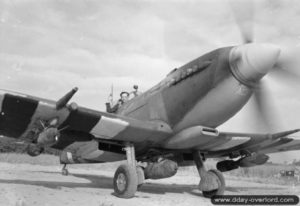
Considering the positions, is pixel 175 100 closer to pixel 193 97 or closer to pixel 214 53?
pixel 193 97

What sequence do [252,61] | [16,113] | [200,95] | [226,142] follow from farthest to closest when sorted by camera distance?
[226,142] → [200,95] → [16,113] → [252,61]

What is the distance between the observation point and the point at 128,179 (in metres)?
8.43

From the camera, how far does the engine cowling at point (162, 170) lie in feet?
28.1

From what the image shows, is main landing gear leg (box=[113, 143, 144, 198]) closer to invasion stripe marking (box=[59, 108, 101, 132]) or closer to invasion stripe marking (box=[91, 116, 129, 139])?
invasion stripe marking (box=[91, 116, 129, 139])

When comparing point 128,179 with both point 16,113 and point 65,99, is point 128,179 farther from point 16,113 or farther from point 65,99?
point 16,113

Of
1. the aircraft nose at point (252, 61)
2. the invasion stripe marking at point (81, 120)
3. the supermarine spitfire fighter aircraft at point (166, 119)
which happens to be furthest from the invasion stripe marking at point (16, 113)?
the aircraft nose at point (252, 61)

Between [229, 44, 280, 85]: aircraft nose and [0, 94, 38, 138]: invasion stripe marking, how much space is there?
15.4 feet

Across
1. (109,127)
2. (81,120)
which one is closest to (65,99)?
(81,120)

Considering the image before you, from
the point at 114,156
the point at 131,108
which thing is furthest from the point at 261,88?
the point at 114,156

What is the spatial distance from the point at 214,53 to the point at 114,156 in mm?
4567

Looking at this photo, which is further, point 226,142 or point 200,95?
point 226,142

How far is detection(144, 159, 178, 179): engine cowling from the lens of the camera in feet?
28.1

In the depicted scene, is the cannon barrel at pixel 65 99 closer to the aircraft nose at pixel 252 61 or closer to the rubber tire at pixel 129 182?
the rubber tire at pixel 129 182

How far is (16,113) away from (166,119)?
12.4 ft
